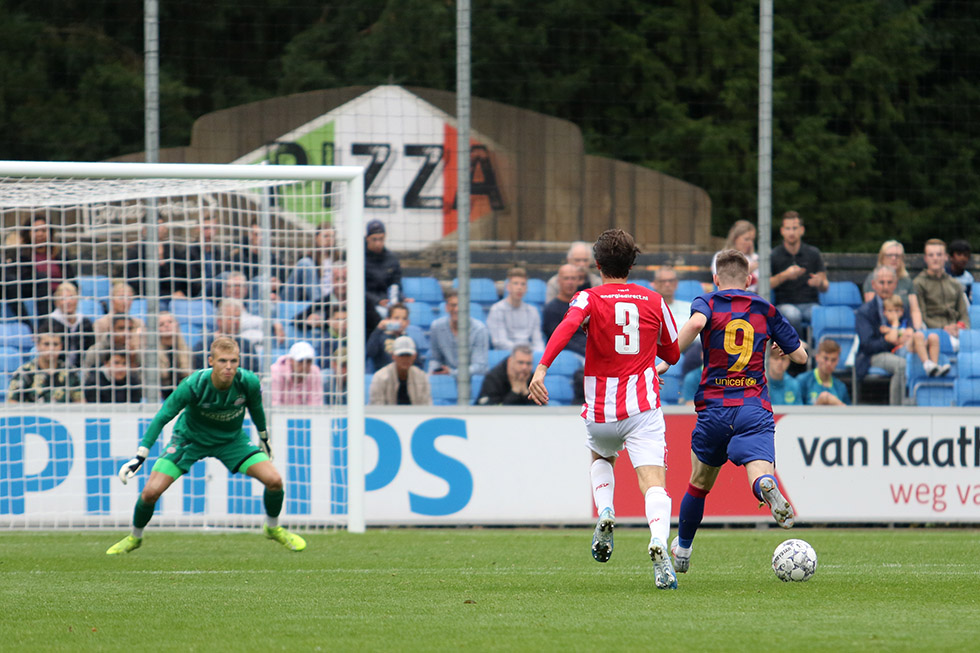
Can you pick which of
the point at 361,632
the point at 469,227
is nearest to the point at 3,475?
the point at 469,227

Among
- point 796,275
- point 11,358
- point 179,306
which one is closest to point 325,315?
point 179,306

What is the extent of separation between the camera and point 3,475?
11.1 meters

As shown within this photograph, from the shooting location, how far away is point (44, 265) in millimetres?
11570

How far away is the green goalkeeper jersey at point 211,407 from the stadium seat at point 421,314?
10.3 feet

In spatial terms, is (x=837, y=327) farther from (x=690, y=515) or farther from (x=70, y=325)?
(x=70, y=325)

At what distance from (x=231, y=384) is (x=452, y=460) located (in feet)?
9.42

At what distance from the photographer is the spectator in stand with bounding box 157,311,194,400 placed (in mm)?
11336

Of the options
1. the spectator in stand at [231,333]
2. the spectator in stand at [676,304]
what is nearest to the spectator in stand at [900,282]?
the spectator in stand at [676,304]

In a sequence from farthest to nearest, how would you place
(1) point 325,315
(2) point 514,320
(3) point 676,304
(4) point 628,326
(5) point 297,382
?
(3) point 676,304 < (2) point 514,320 < (1) point 325,315 < (5) point 297,382 < (4) point 628,326

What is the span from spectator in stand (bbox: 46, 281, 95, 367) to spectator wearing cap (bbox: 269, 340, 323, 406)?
5.69ft

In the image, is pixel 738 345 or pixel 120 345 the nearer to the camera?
pixel 738 345

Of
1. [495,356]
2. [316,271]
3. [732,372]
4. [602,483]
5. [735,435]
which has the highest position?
[316,271]

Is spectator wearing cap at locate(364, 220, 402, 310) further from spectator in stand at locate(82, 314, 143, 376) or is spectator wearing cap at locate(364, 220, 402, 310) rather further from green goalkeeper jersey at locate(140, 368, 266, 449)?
green goalkeeper jersey at locate(140, 368, 266, 449)

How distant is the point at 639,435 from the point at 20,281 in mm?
6800
